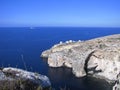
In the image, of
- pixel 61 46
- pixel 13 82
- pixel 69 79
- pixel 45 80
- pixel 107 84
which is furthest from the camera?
pixel 61 46

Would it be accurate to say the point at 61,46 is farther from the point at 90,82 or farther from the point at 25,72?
the point at 25,72

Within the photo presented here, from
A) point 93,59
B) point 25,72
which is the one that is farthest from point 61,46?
point 25,72

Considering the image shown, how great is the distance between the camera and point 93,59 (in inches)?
3211

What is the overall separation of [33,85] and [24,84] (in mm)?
327

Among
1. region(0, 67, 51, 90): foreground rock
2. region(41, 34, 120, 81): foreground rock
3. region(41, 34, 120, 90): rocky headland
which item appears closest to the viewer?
region(0, 67, 51, 90): foreground rock

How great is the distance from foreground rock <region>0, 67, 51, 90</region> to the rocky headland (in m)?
63.3

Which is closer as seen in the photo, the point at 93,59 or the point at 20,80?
the point at 20,80

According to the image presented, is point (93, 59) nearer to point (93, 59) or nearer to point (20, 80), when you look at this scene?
point (93, 59)

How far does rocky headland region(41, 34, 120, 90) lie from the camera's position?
75062 millimetres

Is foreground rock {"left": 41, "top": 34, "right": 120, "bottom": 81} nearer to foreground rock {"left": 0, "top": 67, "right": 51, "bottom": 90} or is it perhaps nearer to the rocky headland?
the rocky headland

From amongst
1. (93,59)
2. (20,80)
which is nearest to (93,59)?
(93,59)

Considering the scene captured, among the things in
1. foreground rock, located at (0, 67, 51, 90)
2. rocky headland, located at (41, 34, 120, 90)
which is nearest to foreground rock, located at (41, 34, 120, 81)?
rocky headland, located at (41, 34, 120, 90)

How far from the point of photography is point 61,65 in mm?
88875

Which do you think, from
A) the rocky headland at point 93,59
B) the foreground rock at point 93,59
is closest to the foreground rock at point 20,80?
the rocky headland at point 93,59
